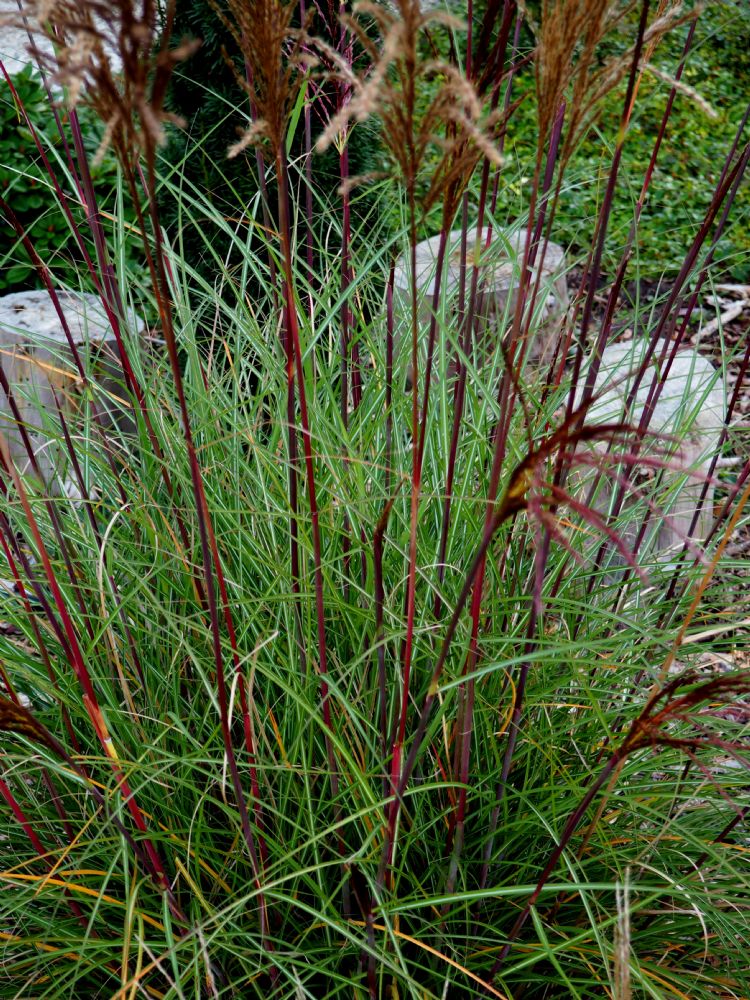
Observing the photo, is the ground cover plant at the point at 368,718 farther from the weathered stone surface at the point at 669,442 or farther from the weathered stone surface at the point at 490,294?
the weathered stone surface at the point at 490,294

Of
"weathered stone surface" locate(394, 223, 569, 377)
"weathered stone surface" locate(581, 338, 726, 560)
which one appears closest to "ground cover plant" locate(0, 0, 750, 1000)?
"weathered stone surface" locate(581, 338, 726, 560)

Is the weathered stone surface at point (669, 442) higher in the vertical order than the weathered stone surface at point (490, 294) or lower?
lower

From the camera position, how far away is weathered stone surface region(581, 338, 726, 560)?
1.88 metres

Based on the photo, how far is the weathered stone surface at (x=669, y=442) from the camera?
188 cm

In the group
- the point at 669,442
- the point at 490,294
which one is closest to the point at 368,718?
the point at 669,442

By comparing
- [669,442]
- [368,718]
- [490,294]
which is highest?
[490,294]

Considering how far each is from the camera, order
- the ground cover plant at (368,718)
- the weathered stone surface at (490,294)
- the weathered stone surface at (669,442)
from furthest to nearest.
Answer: the weathered stone surface at (490,294) < the weathered stone surface at (669,442) < the ground cover plant at (368,718)

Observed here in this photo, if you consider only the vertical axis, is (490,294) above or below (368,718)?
above

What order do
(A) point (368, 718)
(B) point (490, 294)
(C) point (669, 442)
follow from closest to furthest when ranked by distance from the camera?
1. (A) point (368, 718)
2. (C) point (669, 442)
3. (B) point (490, 294)

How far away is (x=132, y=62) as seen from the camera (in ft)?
2.72

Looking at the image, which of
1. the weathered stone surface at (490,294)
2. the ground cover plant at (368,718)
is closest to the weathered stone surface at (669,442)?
the ground cover plant at (368,718)

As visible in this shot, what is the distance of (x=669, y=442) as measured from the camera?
2355mm

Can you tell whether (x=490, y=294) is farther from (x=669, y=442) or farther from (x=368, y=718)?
(x=368, y=718)

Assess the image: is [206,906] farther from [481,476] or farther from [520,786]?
[481,476]
